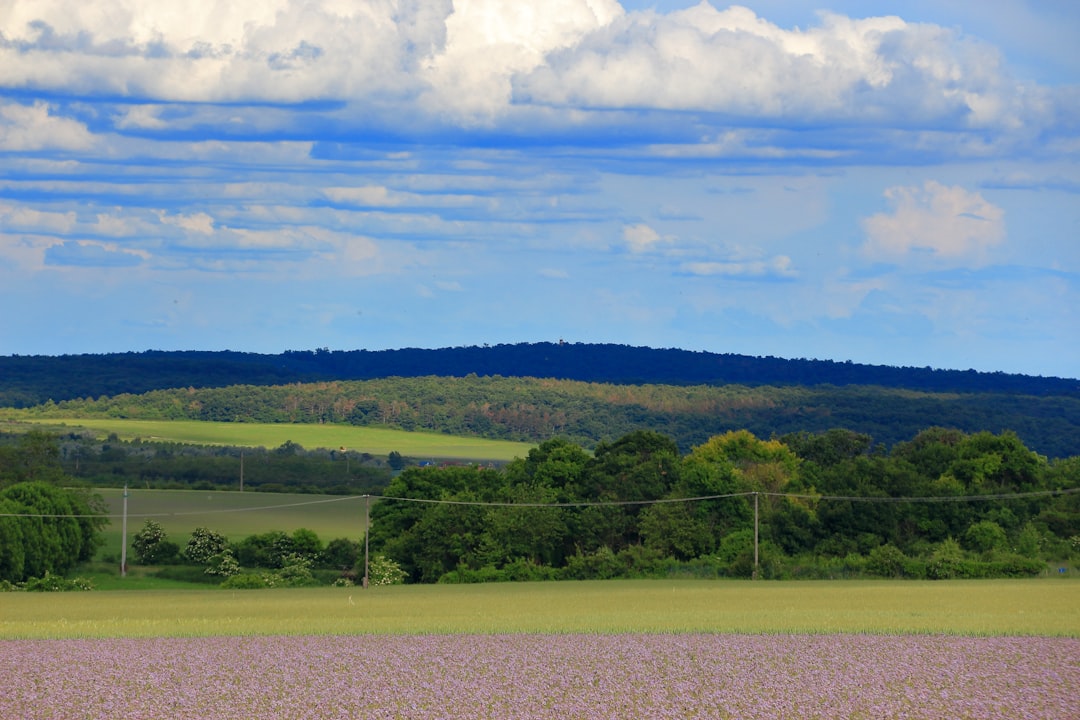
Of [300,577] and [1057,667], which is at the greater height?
[1057,667]

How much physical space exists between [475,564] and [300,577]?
11819 mm

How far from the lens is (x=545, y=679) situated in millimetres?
21312

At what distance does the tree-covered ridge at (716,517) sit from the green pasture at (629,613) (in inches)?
708

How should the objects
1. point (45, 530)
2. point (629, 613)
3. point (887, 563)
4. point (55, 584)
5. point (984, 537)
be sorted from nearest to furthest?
point (629, 613) < point (887, 563) < point (55, 584) < point (984, 537) < point (45, 530)

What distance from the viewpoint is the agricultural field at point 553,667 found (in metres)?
19.1

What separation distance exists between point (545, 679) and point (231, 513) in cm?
11601

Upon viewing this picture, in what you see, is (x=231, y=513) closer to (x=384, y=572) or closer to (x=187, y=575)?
(x=187, y=575)

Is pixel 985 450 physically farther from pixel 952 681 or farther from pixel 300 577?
pixel 952 681

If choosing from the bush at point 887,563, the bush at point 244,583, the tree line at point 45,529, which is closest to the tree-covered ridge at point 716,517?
the bush at point 887,563

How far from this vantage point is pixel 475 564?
92125mm

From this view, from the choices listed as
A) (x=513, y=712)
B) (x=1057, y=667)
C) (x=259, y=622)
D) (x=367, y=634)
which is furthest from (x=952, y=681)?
(x=259, y=622)

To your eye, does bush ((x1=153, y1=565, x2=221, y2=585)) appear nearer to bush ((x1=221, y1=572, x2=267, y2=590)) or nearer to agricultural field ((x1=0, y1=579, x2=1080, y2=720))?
bush ((x1=221, y1=572, x2=267, y2=590))

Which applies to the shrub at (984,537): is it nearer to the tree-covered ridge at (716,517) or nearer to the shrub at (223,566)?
the tree-covered ridge at (716,517)

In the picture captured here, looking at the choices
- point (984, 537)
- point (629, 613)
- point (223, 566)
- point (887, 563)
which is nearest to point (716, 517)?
point (984, 537)
